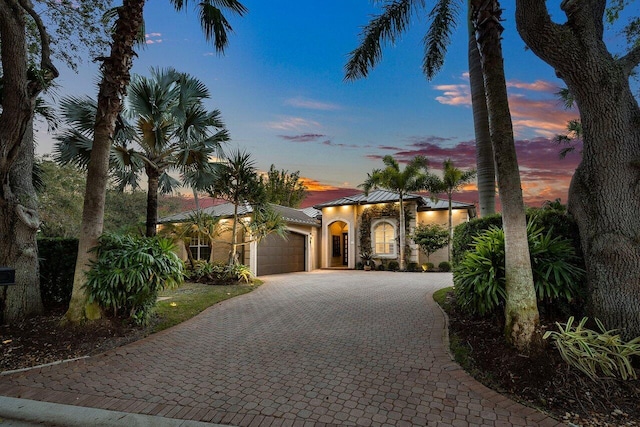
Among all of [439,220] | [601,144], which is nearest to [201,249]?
[439,220]

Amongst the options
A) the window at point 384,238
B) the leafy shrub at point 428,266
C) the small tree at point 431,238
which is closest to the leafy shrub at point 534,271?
the small tree at point 431,238

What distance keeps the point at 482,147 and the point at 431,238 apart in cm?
988

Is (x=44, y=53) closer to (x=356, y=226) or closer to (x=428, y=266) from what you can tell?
(x=356, y=226)

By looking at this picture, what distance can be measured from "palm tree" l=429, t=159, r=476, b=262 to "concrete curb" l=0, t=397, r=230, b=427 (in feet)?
55.2

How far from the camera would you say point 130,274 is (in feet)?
15.8

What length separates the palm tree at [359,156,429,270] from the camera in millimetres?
16812

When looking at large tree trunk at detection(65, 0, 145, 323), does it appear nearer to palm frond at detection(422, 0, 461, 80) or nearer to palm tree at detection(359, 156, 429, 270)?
palm frond at detection(422, 0, 461, 80)

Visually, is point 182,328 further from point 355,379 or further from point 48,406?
point 355,379

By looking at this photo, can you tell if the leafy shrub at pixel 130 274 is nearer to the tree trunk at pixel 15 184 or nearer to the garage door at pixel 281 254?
the tree trunk at pixel 15 184

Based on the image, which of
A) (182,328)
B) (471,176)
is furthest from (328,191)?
(182,328)

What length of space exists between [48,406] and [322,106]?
13.5m

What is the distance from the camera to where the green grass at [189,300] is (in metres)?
6.04

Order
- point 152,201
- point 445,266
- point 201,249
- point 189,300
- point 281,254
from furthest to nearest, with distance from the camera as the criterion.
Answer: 1. point 445,266
2. point 281,254
3. point 201,249
4. point 152,201
5. point 189,300

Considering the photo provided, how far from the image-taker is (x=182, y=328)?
570 centimetres
